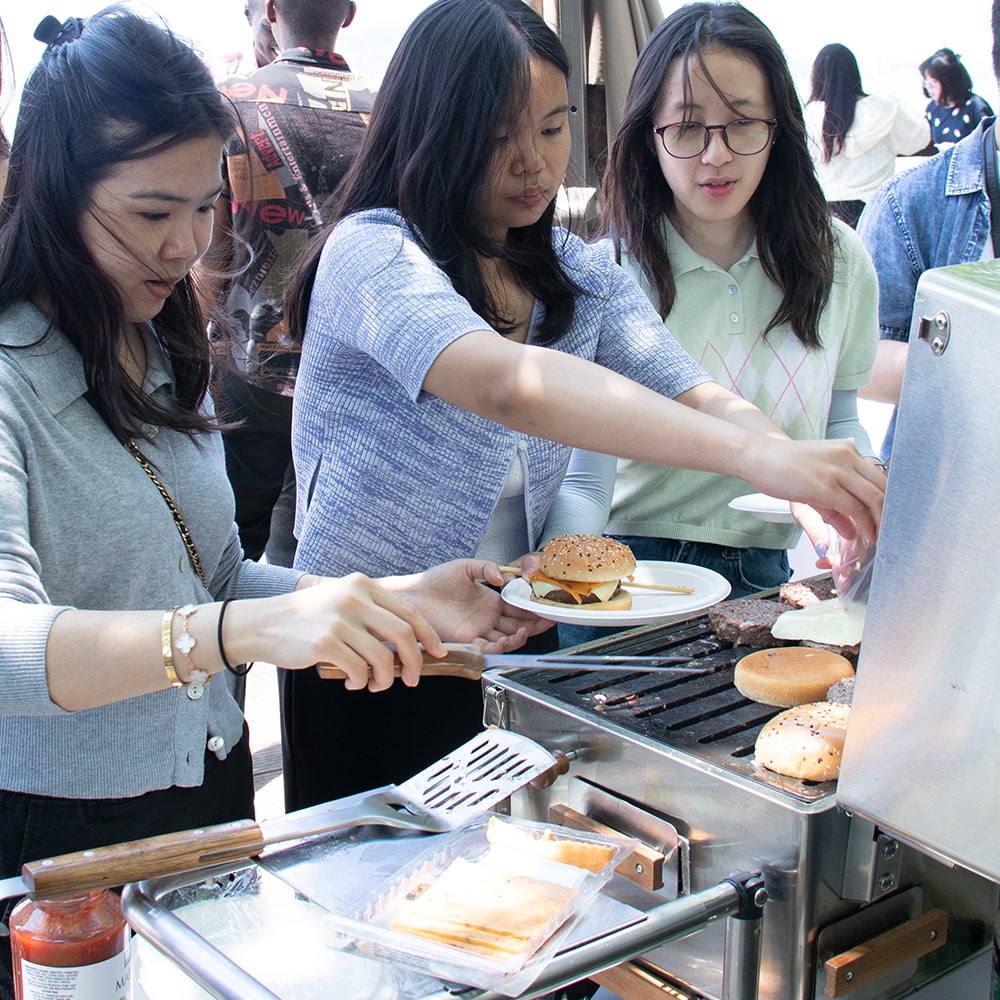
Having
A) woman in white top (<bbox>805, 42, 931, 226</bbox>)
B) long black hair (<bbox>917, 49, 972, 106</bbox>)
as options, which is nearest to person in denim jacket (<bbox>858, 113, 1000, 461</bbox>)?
woman in white top (<bbox>805, 42, 931, 226</bbox>)

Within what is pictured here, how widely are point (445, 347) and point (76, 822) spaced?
87cm

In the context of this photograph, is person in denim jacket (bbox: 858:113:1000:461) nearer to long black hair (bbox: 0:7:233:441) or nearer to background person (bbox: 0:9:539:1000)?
background person (bbox: 0:9:539:1000)

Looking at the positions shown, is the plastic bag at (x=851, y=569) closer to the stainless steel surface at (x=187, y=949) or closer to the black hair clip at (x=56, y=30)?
the stainless steel surface at (x=187, y=949)

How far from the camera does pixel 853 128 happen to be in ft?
18.2

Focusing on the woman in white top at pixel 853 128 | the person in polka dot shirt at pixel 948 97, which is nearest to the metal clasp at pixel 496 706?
the woman in white top at pixel 853 128

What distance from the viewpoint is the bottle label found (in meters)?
1.03

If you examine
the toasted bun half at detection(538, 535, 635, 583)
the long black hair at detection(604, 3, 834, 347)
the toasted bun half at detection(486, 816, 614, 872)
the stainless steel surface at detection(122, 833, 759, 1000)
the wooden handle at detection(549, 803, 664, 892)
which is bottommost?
the wooden handle at detection(549, 803, 664, 892)

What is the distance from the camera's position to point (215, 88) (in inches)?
63.4

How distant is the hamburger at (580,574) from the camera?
1.77 meters

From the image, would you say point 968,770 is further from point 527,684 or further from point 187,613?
point 187,613

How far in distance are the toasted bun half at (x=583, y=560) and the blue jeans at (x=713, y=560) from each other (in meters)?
0.50

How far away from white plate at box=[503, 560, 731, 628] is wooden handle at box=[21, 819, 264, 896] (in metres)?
0.64

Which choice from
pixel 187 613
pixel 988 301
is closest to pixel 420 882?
pixel 187 613

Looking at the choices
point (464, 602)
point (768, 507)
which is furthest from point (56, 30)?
point (768, 507)
